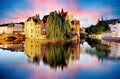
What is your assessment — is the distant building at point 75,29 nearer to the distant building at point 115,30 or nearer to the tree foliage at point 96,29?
the tree foliage at point 96,29

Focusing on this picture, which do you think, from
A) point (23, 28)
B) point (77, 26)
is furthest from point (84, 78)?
point (23, 28)

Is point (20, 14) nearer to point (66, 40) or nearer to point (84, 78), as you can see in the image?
point (66, 40)

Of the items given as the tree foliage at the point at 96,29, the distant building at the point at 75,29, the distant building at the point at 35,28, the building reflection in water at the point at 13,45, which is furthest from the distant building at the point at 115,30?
the building reflection in water at the point at 13,45

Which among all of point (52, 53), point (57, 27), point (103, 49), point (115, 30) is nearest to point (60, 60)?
point (52, 53)

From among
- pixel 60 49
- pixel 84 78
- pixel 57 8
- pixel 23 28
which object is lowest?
pixel 84 78

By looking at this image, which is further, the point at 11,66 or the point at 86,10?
the point at 86,10

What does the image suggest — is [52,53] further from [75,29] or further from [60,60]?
[75,29]
